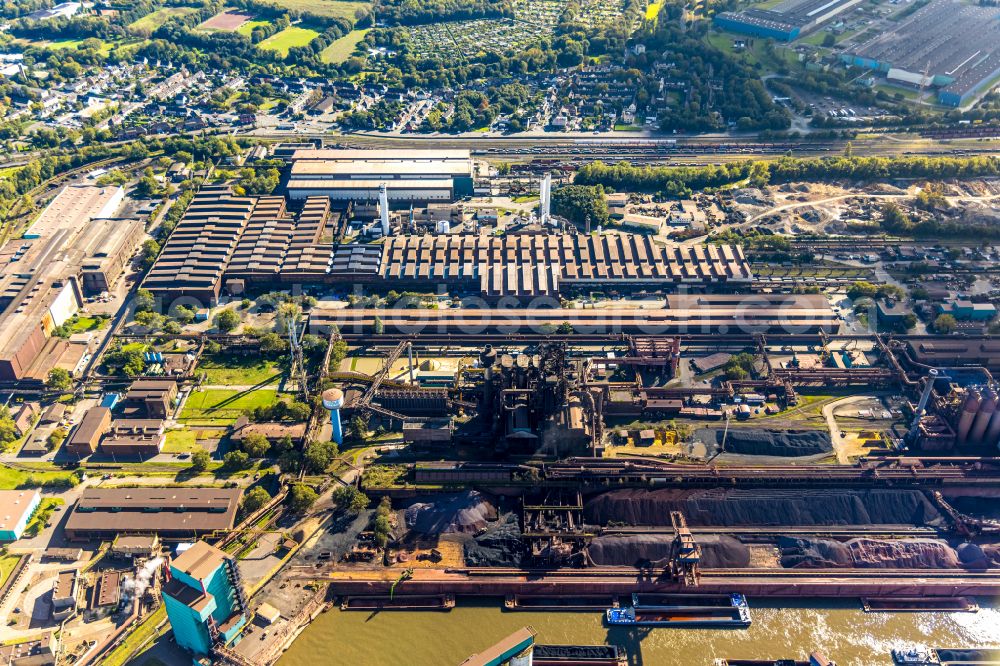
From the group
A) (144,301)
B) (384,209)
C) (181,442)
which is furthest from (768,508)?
(144,301)

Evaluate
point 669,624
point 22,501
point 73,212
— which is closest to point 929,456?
point 669,624

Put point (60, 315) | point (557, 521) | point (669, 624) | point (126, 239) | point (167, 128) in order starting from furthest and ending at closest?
point (167, 128) < point (126, 239) < point (60, 315) < point (557, 521) < point (669, 624)

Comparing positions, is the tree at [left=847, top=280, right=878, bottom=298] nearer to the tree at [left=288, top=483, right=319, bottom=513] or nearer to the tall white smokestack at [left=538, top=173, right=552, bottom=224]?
the tall white smokestack at [left=538, top=173, right=552, bottom=224]

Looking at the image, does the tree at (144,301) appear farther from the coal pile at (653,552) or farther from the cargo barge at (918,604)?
the cargo barge at (918,604)

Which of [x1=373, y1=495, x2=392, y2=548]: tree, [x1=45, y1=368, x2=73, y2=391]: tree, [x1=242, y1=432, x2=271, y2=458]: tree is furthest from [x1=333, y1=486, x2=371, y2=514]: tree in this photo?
[x1=45, y1=368, x2=73, y2=391]: tree

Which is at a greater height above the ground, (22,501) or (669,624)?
(22,501)

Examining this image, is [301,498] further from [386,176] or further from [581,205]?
[386,176]

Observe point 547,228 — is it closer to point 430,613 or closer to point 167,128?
point 430,613
